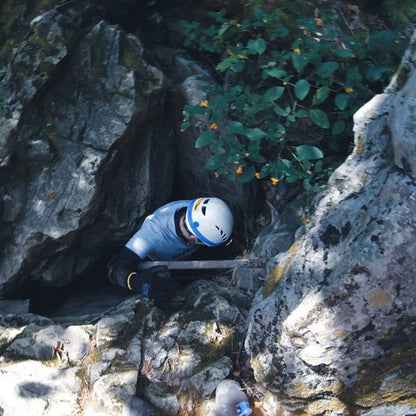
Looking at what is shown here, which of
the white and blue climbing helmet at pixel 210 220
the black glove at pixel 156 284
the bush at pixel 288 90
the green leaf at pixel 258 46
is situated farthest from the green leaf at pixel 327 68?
the black glove at pixel 156 284

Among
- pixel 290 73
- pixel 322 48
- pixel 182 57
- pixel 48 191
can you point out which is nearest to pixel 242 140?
pixel 290 73

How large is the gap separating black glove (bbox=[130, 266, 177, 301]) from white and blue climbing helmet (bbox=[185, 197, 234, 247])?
597 mm

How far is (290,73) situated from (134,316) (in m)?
2.57

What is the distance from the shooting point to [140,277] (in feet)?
13.7

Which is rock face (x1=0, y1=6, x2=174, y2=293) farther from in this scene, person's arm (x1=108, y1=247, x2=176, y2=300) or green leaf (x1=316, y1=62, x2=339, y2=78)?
green leaf (x1=316, y1=62, x2=339, y2=78)

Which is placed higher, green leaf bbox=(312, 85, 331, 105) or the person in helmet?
green leaf bbox=(312, 85, 331, 105)

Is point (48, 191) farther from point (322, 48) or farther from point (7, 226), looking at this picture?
point (322, 48)

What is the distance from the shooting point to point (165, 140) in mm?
4996

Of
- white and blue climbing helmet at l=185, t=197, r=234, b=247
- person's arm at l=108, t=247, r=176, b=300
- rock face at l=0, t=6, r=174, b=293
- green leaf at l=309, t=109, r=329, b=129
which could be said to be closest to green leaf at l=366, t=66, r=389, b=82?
green leaf at l=309, t=109, r=329, b=129

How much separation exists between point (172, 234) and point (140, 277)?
0.81 m

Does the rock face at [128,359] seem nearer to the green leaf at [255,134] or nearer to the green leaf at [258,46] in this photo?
the green leaf at [255,134]

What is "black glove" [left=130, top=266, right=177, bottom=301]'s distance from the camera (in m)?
3.95

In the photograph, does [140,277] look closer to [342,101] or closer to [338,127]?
[338,127]

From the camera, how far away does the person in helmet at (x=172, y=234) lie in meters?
4.50
